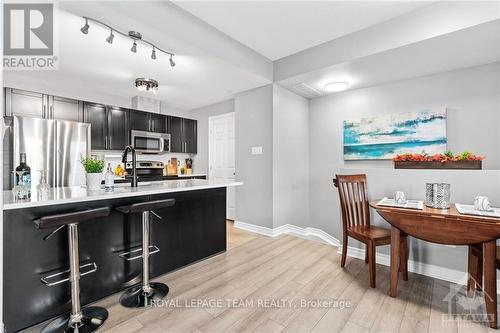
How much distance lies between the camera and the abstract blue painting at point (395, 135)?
124 inches

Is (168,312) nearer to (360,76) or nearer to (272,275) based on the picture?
(272,275)

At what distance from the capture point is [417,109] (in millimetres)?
3334

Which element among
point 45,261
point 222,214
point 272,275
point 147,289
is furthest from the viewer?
point 222,214

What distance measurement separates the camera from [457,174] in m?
2.27

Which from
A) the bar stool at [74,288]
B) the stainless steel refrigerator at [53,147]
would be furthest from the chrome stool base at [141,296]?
the stainless steel refrigerator at [53,147]

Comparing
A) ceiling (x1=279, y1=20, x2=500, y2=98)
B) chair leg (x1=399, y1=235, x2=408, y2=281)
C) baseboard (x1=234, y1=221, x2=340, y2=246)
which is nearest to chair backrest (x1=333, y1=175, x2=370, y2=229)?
chair leg (x1=399, y1=235, x2=408, y2=281)

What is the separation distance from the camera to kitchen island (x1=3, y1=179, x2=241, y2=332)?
1557mm

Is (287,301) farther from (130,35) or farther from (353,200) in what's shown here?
(130,35)

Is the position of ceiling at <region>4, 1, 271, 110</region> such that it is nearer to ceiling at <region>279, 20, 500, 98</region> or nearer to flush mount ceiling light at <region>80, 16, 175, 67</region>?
flush mount ceiling light at <region>80, 16, 175, 67</region>

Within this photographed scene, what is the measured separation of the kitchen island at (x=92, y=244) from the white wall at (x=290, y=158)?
52.5 inches

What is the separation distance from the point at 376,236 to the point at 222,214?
5.84 ft

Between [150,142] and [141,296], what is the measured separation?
10.9 feet

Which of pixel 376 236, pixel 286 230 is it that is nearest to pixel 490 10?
pixel 376 236

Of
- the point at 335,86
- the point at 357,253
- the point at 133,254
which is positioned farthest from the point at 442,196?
the point at 133,254
